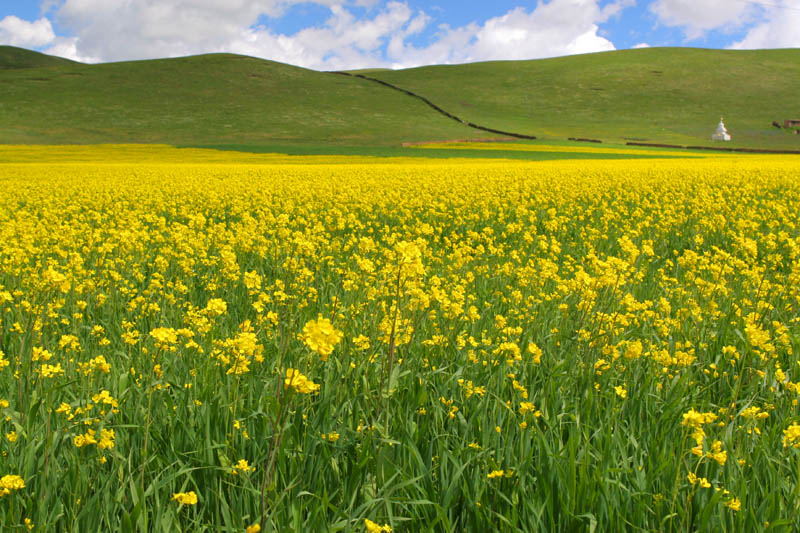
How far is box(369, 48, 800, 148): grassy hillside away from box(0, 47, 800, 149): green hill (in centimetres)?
30

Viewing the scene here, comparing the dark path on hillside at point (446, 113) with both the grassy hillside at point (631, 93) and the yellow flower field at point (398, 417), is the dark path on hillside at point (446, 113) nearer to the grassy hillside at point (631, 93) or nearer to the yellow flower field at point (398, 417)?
the grassy hillside at point (631, 93)

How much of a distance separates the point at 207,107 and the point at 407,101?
110 ft

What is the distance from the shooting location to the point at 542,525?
227 centimetres

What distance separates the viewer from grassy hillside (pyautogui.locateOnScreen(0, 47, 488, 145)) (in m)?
74.0

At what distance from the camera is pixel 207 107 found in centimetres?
9031

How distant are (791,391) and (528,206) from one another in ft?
33.9

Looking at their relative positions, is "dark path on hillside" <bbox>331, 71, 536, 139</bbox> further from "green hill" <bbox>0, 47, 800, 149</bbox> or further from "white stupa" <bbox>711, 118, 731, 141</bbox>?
"white stupa" <bbox>711, 118, 731, 141</bbox>

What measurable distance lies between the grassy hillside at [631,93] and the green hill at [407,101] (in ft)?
1.00

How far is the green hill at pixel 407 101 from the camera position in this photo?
76.6 metres

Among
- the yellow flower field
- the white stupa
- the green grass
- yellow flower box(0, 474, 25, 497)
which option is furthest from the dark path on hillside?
yellow flower box(0, 474, 25, 497)

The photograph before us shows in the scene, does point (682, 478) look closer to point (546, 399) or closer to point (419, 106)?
point (546, 399)

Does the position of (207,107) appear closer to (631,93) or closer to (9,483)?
(631,93)

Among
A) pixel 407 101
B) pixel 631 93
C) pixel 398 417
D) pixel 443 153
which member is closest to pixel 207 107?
pixel 407 101

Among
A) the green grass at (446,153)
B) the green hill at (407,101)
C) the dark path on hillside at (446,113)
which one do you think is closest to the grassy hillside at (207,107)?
the green hill at (407,101)
